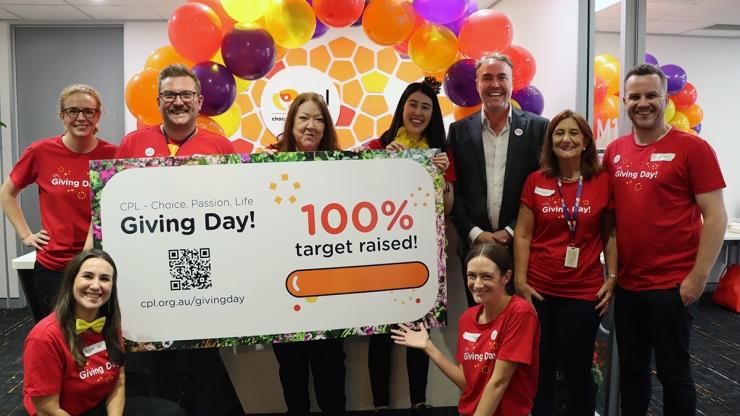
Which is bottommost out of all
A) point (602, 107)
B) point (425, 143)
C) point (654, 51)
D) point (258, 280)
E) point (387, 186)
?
point (258, 280)

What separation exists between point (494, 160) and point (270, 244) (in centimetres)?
101

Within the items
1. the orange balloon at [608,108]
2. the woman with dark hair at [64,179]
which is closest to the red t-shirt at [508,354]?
the orange balloon at [608,108]

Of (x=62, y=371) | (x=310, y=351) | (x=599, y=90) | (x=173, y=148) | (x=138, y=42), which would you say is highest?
(x=138, y=42)

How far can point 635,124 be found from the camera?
6.98 feet

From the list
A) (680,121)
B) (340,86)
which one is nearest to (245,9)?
(340,86)

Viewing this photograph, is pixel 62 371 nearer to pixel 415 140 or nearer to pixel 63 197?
pixel 63 197

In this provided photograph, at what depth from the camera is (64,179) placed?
2.44m

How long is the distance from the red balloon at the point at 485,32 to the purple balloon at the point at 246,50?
1157 millimetres

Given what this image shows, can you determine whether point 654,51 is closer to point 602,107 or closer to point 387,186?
point 602,107

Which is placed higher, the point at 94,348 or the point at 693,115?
the point at 693,115

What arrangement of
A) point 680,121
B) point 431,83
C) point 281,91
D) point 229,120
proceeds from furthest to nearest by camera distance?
point 281,91 → point 680,121 → point 229,120 → point 431,83

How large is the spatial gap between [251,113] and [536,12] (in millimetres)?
2806

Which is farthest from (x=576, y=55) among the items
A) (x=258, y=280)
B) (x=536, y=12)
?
(x=258, y=280)

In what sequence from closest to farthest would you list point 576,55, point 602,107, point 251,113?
point 602,107
point 576,55
point 251,113
